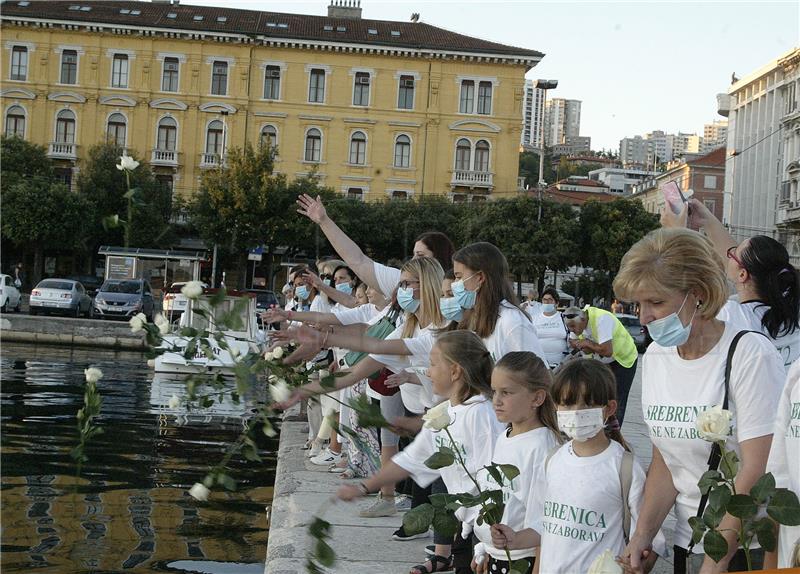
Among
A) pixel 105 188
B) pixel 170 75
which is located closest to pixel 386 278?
pixel 105 188

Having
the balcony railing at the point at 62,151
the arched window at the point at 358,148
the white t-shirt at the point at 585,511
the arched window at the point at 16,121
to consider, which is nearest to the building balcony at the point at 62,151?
the balcony railing at the point at 62,151

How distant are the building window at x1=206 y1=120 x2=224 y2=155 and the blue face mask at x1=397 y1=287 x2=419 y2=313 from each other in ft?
187

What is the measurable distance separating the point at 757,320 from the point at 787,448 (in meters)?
1.34

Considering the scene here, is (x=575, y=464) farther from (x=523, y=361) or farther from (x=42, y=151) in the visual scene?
(x=42, y=151)

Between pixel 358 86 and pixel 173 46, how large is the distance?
10663 millimetres

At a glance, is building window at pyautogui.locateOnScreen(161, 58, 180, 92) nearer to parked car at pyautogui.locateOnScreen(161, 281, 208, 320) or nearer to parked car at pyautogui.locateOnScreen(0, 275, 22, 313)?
parked car at pyautogui.locateOnScreen(0, 275, 22, 313)

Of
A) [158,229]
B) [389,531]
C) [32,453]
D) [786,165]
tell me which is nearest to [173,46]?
[158,229]

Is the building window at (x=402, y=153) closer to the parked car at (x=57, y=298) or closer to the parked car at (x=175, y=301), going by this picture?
the parked car at (x=57, y=298)

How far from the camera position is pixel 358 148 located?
209 ft

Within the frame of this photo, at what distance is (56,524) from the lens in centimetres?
817

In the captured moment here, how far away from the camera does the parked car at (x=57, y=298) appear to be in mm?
38375

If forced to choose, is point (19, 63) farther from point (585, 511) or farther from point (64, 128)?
point (585, 511)

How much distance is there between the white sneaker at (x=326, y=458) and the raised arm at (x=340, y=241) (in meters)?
2.86

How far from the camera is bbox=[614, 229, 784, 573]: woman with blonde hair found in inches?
143
